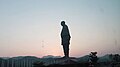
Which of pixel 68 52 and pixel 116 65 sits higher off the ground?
pixel 68 52

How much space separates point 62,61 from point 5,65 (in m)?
55.3

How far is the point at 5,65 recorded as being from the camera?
222 ft

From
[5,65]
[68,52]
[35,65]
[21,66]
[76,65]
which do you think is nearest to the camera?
→ [76,65]

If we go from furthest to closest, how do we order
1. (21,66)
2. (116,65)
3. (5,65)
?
(21,66), (5,65), (116,65)

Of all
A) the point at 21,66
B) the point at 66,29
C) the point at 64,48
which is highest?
the point at 66,29

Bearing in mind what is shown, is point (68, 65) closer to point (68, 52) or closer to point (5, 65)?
point (68, 52)

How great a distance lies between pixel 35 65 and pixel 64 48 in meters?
3.28

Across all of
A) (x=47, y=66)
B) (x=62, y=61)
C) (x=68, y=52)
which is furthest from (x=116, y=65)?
(x=47, y=66)

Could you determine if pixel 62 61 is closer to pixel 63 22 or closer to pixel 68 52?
pixel 68 52

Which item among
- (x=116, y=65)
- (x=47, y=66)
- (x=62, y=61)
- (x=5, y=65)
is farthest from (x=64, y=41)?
(x=5, y=65)

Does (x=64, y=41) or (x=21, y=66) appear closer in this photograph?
(x=64, y=41)

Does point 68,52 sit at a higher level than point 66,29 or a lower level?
lower

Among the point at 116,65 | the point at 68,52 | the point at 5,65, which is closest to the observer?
the point at 68,52

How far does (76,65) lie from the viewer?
14086mm
